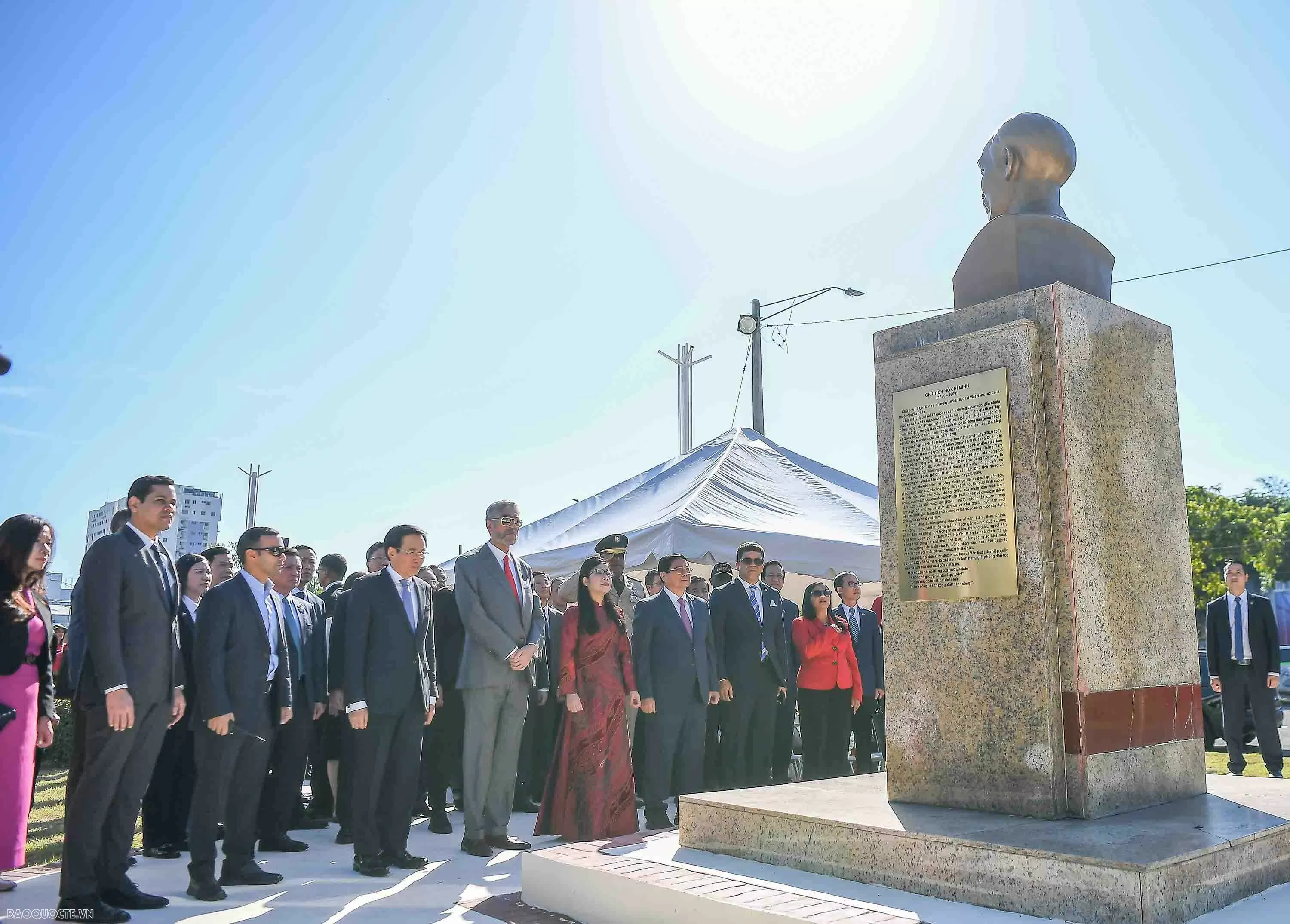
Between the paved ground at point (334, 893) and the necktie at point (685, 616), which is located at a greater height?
the necktie at point (685, 616)

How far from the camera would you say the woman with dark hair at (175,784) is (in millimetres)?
5914

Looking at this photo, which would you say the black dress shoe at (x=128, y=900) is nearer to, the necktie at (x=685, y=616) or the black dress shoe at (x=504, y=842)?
the black dress shoe at (x=504, y=842)

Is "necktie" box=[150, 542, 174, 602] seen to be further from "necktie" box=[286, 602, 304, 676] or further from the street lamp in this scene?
the street lamp

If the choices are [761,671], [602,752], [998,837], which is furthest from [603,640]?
[998,837]

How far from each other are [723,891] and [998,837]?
1.01 metres

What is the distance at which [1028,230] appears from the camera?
484 cm

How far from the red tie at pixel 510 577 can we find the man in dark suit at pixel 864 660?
432 cm

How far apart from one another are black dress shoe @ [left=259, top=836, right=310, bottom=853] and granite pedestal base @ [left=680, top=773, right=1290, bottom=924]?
2865 millimetres

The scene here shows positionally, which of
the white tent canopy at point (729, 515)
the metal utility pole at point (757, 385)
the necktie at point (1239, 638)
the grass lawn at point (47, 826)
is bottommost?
the grass lawn at point (47, 826)

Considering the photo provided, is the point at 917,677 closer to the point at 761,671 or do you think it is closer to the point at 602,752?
the point at 602,752

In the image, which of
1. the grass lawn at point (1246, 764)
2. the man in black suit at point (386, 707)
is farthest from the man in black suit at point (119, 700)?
the grass lawn at point (1246, 764)

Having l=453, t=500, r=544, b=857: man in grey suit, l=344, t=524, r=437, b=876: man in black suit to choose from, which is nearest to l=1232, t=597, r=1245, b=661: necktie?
l=453, t=500, r=544, b=857: man in grey suit

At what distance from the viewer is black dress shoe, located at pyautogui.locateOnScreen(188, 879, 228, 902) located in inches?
184

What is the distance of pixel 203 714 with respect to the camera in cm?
490
